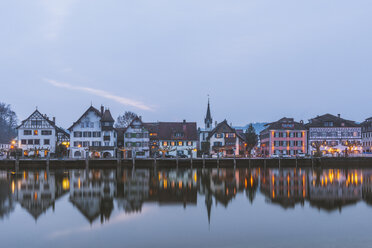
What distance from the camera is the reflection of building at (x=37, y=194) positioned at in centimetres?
2963

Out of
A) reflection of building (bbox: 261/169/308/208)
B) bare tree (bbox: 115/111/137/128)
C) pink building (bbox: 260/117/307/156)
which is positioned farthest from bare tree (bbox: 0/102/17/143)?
reflection of building (bbox: 261/169/308/208)

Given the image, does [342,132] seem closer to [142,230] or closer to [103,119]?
[103,119]

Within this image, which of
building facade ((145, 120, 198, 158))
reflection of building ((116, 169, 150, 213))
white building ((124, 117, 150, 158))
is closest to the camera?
reflection of building ((116, 169, 150, 213))

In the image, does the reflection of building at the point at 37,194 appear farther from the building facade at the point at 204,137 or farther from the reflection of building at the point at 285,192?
the building facade at the point at 204,137

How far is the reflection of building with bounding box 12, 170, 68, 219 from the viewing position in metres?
29.6

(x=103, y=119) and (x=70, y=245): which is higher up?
(x=103, y=119)

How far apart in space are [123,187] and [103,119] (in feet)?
142

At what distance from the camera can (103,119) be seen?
270ft

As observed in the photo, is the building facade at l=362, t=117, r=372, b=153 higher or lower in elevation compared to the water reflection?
higher

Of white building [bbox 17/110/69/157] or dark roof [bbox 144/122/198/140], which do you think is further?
dark roof [bbox 144/122/198/140]

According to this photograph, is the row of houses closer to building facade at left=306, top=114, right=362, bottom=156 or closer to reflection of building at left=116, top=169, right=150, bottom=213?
building facade at left=306, top=114, right=362, bottom=156

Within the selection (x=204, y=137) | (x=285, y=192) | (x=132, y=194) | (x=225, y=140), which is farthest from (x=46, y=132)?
(x=285, y=192)

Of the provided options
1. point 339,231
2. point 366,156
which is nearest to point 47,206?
point 339,231

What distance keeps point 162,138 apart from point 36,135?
91.0 ft
